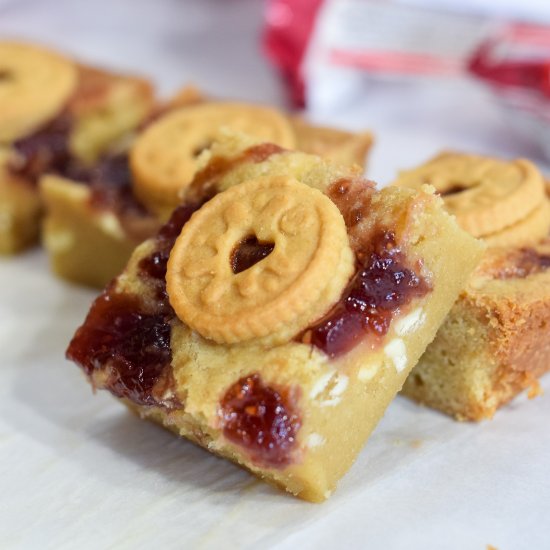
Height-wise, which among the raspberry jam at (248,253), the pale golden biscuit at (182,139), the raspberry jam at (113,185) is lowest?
the raspberry jam at (113,185)

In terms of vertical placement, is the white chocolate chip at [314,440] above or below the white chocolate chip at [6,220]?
above

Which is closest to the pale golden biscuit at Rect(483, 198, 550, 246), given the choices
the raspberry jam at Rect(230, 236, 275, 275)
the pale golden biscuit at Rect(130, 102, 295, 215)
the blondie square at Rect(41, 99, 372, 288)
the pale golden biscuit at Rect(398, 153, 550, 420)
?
the pale golden biscuit at Rect(398, 153, 550, 420)

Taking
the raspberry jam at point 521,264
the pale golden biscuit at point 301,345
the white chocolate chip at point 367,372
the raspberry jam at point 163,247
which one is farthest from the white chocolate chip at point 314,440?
the raspberry jam at point 521,264

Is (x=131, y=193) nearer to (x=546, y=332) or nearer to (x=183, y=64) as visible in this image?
(x=546, y=332)

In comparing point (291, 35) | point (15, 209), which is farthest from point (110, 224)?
point (291, 35)

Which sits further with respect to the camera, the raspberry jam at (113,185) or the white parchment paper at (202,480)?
the raspberry jam at (113,185)

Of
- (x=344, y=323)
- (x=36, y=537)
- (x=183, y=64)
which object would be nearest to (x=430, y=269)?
(x=344, y=323)

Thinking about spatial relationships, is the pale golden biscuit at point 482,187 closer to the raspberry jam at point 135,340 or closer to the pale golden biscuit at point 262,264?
the pale golden biscuit at point 262,264
